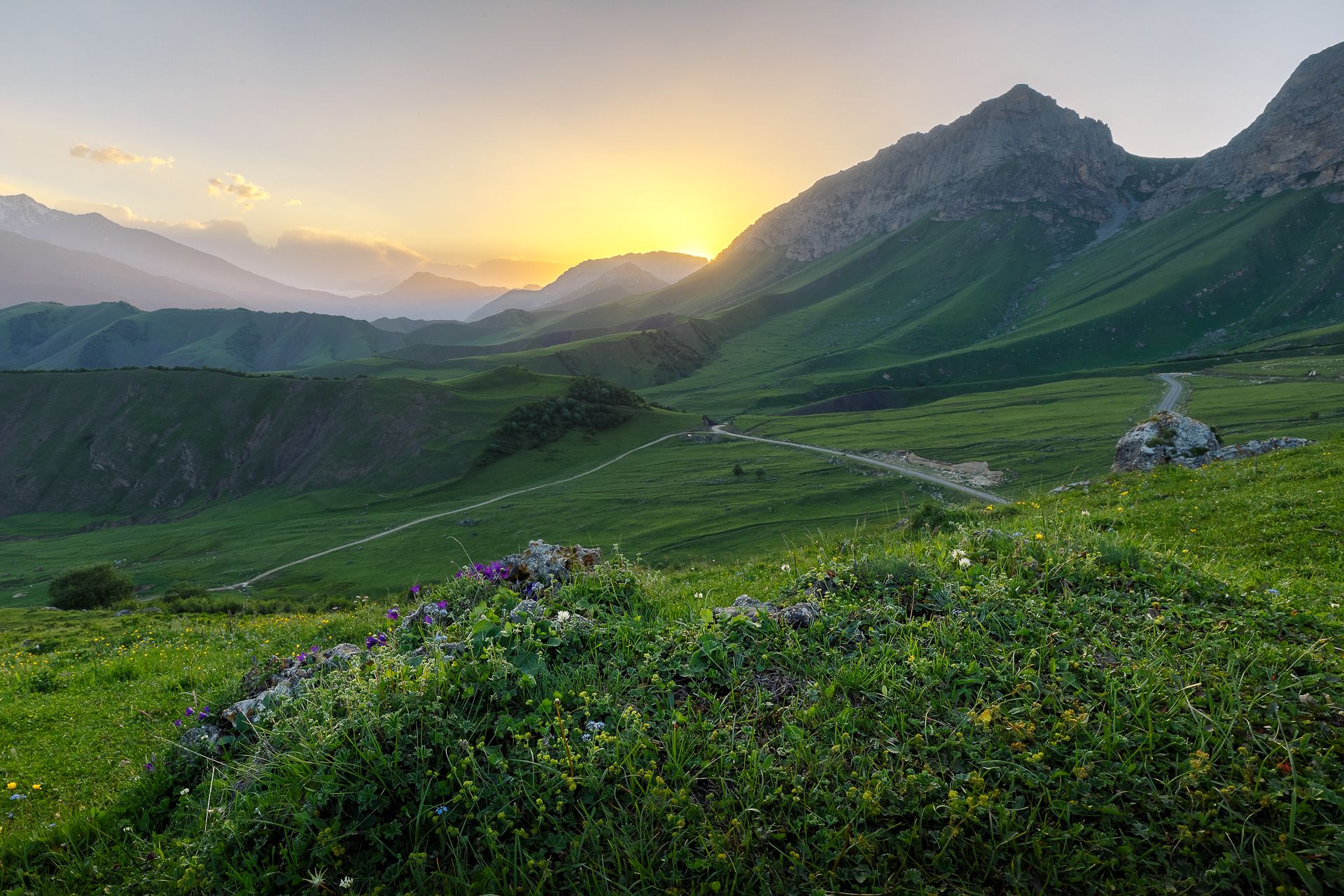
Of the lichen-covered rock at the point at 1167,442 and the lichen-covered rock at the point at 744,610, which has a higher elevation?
the lichen-covered rock at the point at 744,610

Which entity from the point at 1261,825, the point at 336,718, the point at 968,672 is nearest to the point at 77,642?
the point at 336,718

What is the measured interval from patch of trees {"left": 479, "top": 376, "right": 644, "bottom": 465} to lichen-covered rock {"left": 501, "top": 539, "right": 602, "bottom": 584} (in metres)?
119

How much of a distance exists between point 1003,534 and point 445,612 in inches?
361

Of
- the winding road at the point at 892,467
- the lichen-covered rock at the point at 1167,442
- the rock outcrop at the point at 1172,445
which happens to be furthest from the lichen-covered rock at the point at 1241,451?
the winding road at the point at 892,467

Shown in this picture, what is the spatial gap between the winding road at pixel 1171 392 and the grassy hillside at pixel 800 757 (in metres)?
98.9

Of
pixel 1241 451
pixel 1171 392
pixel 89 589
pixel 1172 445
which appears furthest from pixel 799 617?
pixel 1171 392

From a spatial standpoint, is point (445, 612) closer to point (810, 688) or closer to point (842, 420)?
point (810, 688)

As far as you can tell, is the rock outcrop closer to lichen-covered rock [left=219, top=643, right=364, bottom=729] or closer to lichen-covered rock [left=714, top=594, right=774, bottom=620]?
lichen-covered rock [left=714, top=594, right=774, bottom=620]

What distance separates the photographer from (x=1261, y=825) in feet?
12.9

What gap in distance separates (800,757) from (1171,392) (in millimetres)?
147130

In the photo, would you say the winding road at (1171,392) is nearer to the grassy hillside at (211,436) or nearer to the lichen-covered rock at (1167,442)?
the lichen-covered rock at (1167,442)

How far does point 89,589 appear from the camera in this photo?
5166 cm

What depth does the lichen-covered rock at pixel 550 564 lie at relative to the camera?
988cm

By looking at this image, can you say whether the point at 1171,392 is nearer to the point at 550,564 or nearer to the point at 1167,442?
the point at 1167,442
